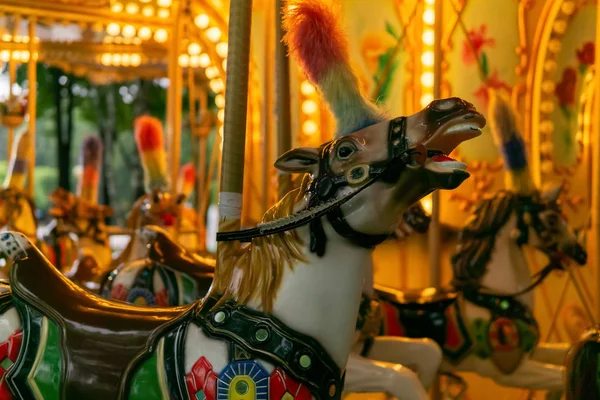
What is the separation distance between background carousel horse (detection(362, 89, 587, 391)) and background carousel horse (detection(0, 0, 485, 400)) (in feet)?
6.12

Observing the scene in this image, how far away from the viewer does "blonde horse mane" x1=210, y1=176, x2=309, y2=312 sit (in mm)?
1778

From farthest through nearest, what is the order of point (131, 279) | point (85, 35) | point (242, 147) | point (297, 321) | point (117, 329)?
point (85, 35) → point (131, 279) → point (242, 147) → point (117, 329) → point (297, 321)

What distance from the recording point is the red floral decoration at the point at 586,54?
191 inches

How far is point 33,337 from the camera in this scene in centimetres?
190

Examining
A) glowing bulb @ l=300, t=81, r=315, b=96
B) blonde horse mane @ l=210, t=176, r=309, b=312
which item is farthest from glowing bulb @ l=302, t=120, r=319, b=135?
blonde horse mane @ l=210, t=176, r=309, b=312

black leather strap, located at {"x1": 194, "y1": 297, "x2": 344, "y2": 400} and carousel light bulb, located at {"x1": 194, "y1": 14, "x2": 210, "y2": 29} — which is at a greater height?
carousel light bulb, located at {"x1": 194, "y1": 14, "x2": 210, "y2": 29}

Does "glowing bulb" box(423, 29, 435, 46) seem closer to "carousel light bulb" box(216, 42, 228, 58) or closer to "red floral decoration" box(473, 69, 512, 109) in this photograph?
"red floral decoration" box(473, 69, 512, 109)

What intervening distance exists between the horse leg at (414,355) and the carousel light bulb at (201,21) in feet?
12.0

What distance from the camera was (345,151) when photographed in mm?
1755

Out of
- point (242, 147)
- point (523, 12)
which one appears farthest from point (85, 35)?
point (242, 147)

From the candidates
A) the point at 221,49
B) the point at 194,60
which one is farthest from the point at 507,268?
the point at 194,60

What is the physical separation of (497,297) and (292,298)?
2038mm

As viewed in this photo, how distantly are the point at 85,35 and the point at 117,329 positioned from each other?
27.2ft

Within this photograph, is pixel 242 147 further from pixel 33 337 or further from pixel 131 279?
pixel 131 279
